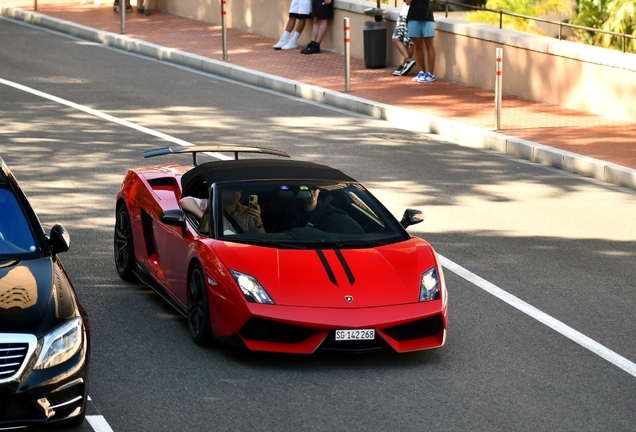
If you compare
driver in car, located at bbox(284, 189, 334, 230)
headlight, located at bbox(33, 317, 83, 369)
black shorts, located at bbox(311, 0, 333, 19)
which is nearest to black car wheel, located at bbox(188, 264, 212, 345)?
driver in car, located at bbox(284, 189, 334, 230)

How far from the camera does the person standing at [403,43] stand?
872 inches

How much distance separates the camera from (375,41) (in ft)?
75.2

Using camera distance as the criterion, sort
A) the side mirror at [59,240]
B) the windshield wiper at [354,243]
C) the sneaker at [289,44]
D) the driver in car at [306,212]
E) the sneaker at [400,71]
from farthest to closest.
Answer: the sneaker at [289,44]
the sneaker at [400,71]
the driver in car at [306,212]
the windshield wiper at [354,243]
the side mirror at [59,240]

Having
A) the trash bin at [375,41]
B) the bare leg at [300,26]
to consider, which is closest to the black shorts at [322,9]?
the bare leg at [300,26]

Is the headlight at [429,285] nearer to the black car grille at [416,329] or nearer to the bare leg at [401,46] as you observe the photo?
the black car grille at [416,329]

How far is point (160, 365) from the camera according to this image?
316 inches

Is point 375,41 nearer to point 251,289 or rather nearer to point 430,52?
point 430,52

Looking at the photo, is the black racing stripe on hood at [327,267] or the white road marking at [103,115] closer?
the black racing stripe on hood at [327,267]

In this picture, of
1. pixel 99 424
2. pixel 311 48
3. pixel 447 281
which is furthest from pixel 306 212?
pixel 311 48

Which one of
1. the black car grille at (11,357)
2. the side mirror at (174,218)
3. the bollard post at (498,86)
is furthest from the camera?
the bollard post at (498,86)

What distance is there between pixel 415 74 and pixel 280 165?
13557 mm

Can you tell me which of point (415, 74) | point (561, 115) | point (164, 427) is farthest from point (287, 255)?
point (415, 74)

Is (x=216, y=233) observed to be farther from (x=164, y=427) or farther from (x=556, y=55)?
(x=556, y=55)

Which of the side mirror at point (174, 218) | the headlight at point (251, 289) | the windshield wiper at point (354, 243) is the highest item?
the side mirror at point (174, 218)
